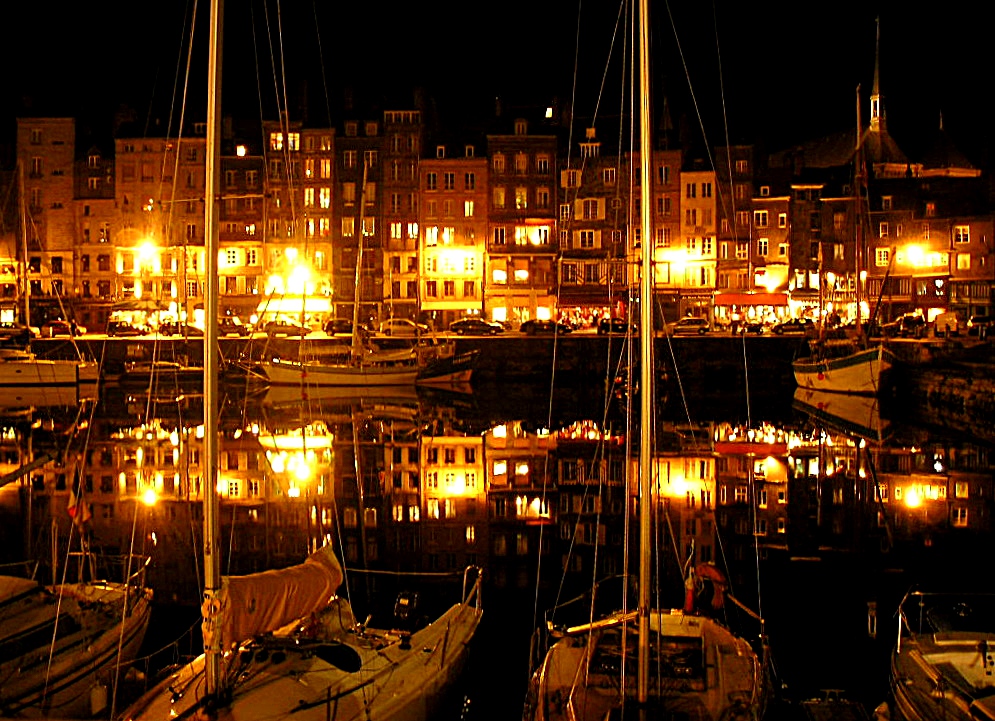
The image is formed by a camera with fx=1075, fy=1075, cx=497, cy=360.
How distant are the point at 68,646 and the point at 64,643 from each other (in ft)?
0.26

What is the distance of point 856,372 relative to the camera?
5197 cm

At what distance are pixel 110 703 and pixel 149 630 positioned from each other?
3.94 meters

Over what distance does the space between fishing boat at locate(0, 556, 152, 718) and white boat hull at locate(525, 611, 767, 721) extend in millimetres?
4633

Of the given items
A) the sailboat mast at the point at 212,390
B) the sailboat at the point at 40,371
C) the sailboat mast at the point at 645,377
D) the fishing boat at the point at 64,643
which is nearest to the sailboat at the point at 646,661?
the sailboat mast at the point at 645,377

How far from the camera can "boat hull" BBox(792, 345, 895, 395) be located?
5138cm

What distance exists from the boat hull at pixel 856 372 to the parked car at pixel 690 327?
10916 mm

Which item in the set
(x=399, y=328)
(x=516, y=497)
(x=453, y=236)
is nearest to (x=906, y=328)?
(x=399, y=328)

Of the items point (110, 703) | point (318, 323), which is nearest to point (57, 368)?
point (318, 323)

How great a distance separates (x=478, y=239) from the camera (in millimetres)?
79375

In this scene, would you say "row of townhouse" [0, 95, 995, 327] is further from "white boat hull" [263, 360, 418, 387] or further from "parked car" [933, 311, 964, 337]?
"white boat hull" [263, 360, 418, 387]

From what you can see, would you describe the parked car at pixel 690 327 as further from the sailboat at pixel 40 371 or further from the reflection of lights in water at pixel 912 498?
the reflection of lights in water at pixel 912 498

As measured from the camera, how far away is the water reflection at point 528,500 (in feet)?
63.5

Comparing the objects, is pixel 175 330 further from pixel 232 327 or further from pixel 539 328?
pixel 539 328

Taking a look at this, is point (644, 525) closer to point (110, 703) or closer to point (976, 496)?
point (110, 703)
